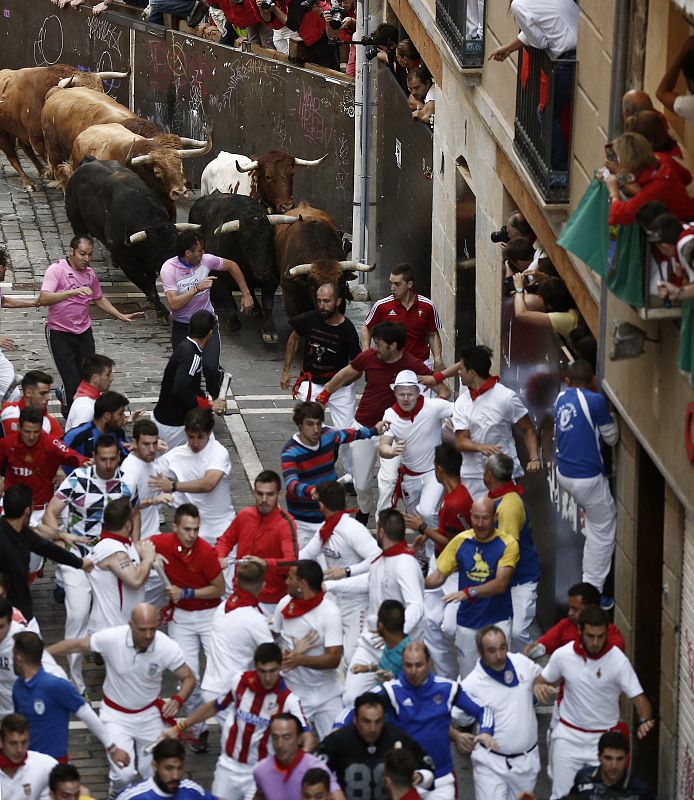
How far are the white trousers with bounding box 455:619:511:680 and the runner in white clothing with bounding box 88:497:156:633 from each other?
2.09 m

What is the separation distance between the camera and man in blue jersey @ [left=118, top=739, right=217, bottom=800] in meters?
9.65

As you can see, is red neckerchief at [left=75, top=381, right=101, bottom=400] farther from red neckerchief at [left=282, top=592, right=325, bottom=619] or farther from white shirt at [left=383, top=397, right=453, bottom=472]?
red neckerchief at [left=282, top=592, right=325, bottom=619]

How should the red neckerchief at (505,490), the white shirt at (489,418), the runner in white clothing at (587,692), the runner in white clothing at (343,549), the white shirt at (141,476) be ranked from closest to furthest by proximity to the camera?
the runner in white clothing at (587,692) → the runner in white clothing at (343,549) → the red neckerchief at (505,490) → the white shirt at (141,476) → the white shirt at (489,418)

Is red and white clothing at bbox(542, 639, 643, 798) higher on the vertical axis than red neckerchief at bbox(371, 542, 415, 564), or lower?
lower

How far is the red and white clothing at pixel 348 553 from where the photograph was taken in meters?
11.9

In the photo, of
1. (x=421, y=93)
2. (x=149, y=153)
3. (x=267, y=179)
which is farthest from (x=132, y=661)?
(x=149, y=153)

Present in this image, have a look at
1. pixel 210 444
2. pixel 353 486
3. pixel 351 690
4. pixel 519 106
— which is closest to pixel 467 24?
pixel 519 106

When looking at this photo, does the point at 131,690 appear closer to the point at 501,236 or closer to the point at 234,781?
the point at 234,781

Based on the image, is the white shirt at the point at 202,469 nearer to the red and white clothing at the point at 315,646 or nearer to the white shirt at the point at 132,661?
the red and white clothing at the point at 315,646

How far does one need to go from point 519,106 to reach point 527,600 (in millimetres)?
4217

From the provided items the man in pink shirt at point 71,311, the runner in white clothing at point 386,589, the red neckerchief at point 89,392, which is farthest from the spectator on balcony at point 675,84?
the man in pink shirt at point 71,311

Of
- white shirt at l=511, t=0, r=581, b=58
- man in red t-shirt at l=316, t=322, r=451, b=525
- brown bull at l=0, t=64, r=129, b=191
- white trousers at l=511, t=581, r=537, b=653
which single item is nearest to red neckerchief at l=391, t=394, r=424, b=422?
man in red t-shirt at l=316, t=322, r=451, b=525

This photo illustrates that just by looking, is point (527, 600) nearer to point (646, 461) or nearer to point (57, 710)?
point (646, 461)

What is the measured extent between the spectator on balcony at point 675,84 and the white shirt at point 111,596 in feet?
14.4
